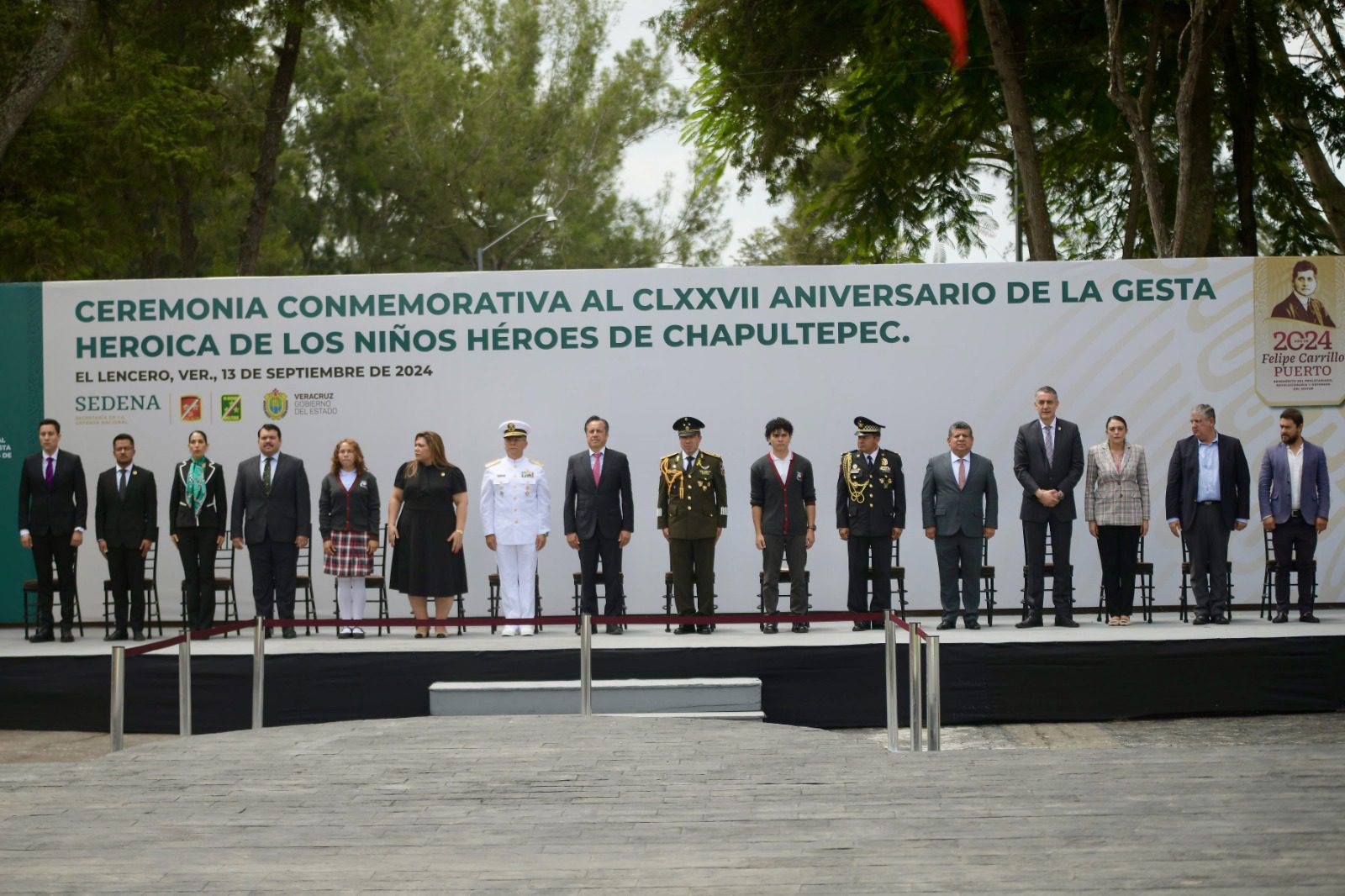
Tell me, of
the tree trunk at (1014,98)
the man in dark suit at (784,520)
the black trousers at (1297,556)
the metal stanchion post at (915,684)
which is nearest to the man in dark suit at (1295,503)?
the black trousers at (1297,556)

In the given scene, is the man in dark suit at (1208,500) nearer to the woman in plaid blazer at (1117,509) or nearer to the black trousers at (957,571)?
the woman in plaid blazer at (1117,509)

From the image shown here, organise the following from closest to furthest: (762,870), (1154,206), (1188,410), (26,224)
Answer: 1. (762,870)
2. (1188,410)
3. (1154,206)
4. (26,224)

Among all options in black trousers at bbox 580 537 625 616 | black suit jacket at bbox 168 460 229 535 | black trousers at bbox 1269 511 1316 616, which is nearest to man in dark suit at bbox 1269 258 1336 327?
black trousers at bbox 1269 511 1316 616

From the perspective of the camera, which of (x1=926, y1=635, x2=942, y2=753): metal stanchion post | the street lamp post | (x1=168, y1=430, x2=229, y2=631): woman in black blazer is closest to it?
(x1=926, y1=635, x2=942, y2=753): metal stanchion post

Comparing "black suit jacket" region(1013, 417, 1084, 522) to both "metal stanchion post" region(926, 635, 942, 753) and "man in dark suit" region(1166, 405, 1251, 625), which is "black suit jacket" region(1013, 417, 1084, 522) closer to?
"man in dark suit" region(1166, 405, 1251, 625)

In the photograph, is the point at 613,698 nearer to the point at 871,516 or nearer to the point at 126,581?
the point at 871,516

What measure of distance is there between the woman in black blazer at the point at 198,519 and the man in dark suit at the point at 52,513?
704 mm

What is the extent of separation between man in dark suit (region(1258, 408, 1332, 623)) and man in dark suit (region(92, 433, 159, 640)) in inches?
330

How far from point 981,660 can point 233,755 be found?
16.3 feet

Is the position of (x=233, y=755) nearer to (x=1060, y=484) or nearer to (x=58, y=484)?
(x=58, y=484)

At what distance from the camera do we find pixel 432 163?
41.2 meters

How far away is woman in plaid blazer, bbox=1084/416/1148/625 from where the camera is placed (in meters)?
12.8

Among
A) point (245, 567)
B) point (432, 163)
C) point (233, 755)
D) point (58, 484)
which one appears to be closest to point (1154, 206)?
point (245, 567)

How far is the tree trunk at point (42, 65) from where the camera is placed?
48.3ft
